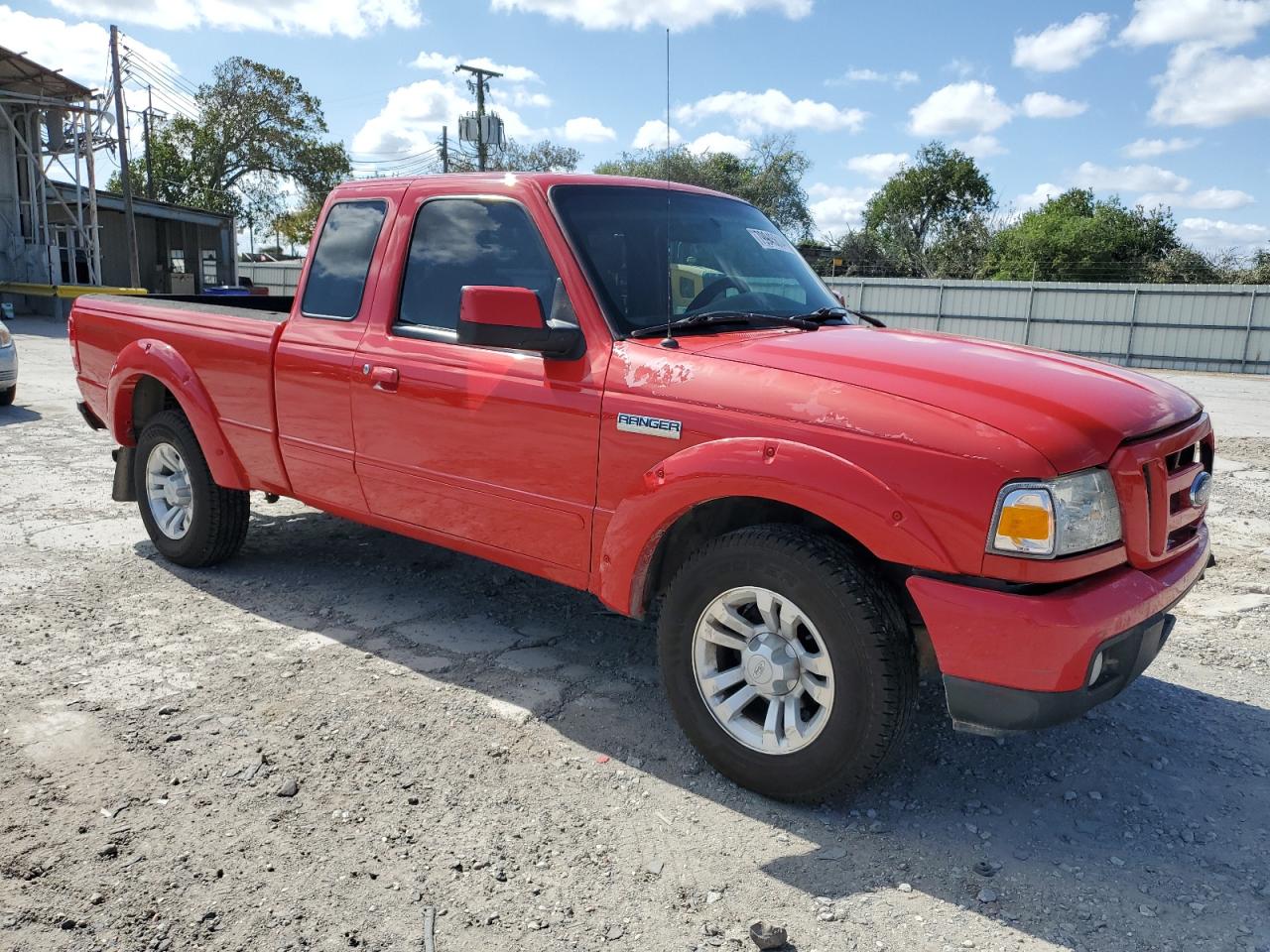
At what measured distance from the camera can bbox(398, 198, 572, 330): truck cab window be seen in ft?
12.4

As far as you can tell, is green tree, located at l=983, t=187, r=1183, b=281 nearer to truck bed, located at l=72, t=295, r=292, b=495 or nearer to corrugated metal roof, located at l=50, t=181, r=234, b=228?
corrugated metal roof, located at l=50, t=181, r=234, b=228

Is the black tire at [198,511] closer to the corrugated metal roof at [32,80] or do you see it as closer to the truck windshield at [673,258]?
the truck windshield at [673,258]

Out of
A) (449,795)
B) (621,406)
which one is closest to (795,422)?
(621,406)

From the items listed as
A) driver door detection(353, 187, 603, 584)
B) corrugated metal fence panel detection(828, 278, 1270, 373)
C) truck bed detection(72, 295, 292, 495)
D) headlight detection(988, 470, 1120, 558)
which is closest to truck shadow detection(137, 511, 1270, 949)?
driver door detection(353, 187, 603, 584)

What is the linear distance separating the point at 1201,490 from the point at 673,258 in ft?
6.59

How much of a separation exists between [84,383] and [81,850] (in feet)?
12.5

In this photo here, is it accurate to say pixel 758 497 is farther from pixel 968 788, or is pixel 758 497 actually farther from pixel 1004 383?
pixel 968 788

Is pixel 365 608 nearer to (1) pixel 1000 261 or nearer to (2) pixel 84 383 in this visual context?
(2) pixel 84 383

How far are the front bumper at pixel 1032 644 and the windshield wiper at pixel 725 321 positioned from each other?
4.26ft

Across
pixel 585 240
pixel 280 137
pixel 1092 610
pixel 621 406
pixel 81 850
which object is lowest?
pixel 81 850

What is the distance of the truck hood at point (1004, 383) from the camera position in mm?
2715

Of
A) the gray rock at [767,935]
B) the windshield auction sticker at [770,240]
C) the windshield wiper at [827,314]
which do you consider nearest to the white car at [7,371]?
the windshield auction sticker at [770,240]

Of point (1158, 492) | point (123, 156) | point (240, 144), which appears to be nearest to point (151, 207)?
point (123, 156)

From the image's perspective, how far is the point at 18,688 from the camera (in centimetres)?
386
